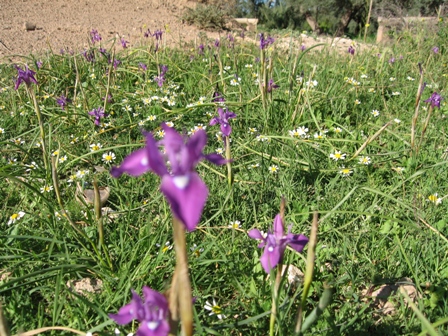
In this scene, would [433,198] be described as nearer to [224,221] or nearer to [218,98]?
[224,221]

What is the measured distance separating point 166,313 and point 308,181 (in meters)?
1.66

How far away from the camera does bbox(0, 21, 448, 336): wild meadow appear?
99 cm

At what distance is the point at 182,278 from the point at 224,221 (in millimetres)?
1246

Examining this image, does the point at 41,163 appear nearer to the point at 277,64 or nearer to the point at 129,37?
the point at 277,64

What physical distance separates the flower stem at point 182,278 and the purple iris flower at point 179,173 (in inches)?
1.9

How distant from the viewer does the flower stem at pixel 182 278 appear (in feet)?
1.91

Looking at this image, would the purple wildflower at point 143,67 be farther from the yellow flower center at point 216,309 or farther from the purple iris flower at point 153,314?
the purple iris flower at point 153,314

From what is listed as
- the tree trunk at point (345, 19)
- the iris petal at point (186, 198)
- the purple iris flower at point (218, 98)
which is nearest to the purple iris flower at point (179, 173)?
the iris petal at point (186, 198)

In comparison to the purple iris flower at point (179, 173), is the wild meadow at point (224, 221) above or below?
below

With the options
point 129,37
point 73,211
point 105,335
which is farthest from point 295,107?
point 129,37

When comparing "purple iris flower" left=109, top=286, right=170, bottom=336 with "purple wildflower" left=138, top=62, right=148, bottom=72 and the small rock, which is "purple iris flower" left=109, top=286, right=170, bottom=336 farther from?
the small rock

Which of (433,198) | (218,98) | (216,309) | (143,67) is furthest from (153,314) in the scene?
(143,67)

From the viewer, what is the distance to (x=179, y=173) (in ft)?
1.87

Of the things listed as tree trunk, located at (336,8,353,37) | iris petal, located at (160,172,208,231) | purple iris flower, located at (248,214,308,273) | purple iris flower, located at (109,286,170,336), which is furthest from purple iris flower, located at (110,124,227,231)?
tree trunk, located at (336,8,353,37)
